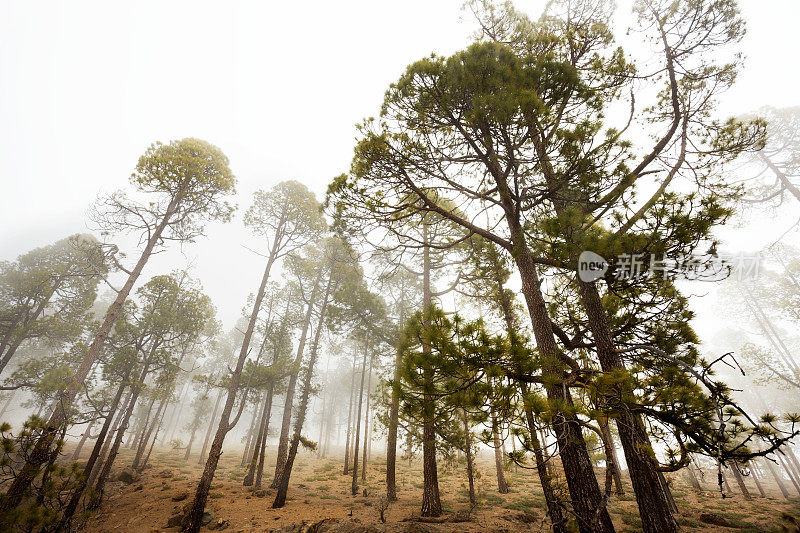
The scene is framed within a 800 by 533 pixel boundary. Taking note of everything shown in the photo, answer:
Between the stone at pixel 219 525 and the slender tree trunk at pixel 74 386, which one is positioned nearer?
the slender tree trunk at pixel 74 386

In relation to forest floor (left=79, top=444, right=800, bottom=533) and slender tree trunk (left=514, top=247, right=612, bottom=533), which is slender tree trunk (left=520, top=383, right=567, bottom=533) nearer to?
slender tree trunk (left=514, top=247, right=612, bottom=533)

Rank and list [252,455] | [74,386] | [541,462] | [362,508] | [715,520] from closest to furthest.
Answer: [541,462]
[715,520]
[74,386]
[362,508]
[252,455]

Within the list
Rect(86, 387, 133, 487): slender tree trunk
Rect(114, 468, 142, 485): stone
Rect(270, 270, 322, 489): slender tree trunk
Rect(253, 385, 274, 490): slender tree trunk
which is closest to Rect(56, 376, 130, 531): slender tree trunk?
Rect(86, 387, 133, 487): slender tree trunk

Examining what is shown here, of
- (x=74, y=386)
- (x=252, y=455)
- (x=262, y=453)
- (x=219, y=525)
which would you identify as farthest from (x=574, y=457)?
(x=252, y=455)

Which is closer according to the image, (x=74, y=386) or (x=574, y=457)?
(x=574, y=457)

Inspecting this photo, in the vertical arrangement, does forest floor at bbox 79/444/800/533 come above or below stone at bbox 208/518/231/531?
above

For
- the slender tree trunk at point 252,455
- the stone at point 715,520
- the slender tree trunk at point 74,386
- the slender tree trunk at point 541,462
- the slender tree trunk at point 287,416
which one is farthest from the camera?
the slender tree trunk at point 287,416

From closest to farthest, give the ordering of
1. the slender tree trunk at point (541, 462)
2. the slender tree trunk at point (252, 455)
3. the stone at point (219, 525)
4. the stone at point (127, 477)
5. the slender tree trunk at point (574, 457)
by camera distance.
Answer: the slender tree trunk at point (541, 462)
the slender tree trunk at point (574, 457)
the stone at point (219, 525)
the slender tree trunk at point (252, 455)
the stone at point (127, 477)

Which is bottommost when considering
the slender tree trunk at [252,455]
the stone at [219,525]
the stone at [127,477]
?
the stone at [219,525]

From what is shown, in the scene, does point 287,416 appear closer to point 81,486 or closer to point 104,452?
point 81,486

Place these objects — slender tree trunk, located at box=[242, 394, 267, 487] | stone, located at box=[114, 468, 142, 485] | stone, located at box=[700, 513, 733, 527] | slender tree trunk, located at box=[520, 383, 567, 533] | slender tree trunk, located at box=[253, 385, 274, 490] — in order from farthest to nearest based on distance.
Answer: stone, located at box=[114, 468, 142, 485] → slender tree trunk, located at box=[242, 394, 267, 487] → slender tree trunk, located at box=[253, 385, 274, 490] → stone, located at box=[700, 513, 733, 527] → slender tree trunk, located at box=[520, 383, 567, 533]

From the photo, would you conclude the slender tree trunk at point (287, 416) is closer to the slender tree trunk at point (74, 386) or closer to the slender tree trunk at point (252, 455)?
the slender tree trunk at point (252, 455)

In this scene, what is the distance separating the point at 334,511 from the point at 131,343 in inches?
493

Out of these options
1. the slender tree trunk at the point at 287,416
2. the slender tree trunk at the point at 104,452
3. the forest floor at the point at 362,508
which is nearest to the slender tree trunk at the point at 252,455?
the forest floor at the point at 362,508
